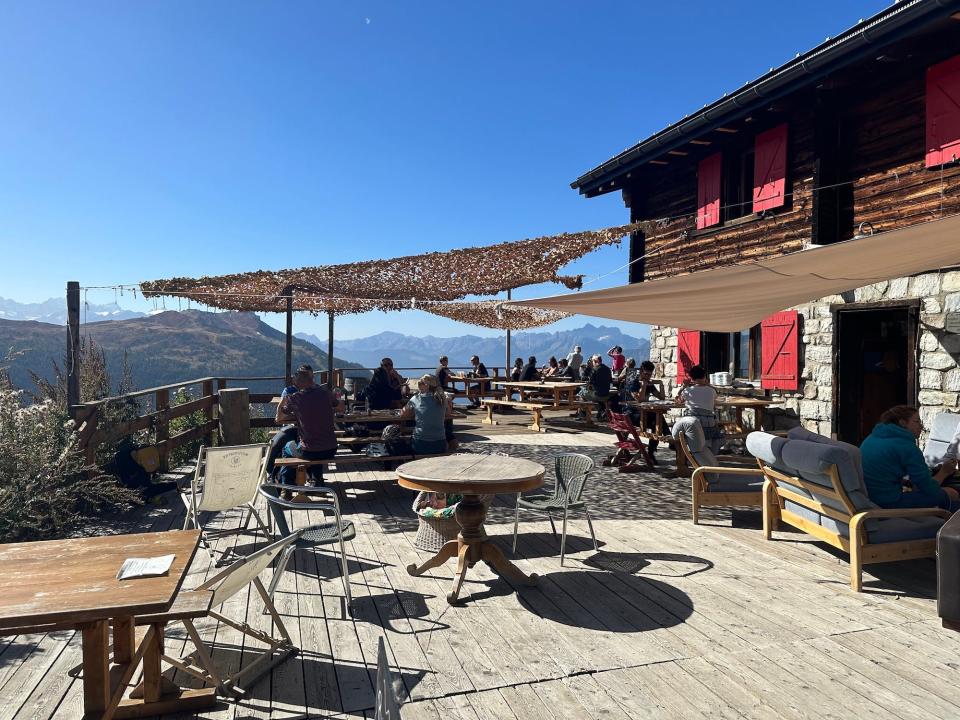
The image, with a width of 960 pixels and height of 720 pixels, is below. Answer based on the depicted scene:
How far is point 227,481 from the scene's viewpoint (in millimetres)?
3992

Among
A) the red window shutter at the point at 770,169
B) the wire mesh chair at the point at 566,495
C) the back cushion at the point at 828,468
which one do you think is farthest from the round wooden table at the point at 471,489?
the red window shutter at the point at 770,169

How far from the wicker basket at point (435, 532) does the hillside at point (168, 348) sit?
75.0 m

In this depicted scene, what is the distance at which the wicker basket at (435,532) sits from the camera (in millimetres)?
4020

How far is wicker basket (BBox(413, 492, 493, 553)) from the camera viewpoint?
13.2 feet

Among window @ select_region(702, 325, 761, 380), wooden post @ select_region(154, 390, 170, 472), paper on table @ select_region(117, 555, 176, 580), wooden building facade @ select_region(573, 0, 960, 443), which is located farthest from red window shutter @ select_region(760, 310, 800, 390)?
paper on table @ select_region(117, 555, 176, 580)

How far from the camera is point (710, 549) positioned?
4.16 m

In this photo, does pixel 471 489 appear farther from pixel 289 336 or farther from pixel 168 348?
pixel 168 348

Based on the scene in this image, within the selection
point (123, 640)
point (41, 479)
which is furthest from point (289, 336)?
point (123, 640)

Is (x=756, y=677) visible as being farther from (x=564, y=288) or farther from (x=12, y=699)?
(x=564, y=288)

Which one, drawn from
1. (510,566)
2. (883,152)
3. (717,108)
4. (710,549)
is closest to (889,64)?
(883,152)

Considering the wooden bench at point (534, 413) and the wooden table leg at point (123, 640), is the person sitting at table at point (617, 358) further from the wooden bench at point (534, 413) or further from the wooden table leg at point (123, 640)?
the wooden table leg at point (123, 640)

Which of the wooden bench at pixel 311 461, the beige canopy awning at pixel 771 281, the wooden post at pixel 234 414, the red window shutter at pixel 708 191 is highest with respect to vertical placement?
the red window shutter at pixel 708 191

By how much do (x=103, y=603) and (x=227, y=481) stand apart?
2.28 metres

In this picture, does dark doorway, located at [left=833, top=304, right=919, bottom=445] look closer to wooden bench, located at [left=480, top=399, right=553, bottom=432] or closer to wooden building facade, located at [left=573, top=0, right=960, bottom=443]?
wooden building facade, located at [left=573, top=0, right=960, bottom=443]
